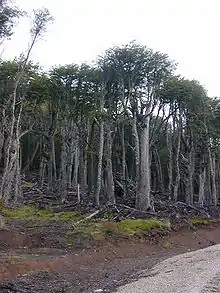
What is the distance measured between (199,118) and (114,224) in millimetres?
20758

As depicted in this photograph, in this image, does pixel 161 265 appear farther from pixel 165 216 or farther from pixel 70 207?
pixel 70 207

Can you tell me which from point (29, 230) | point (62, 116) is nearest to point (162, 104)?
point (62, 116)

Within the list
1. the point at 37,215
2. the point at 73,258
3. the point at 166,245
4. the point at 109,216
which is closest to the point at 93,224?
the point at 109,216

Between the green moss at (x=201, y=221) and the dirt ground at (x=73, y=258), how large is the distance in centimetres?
274

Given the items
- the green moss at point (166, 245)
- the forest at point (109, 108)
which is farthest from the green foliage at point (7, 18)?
the green moss at point (166, 245)

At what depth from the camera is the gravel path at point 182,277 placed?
41.4 ft

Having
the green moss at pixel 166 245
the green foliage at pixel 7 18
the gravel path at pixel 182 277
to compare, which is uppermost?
the green foliage at pixel 7 18

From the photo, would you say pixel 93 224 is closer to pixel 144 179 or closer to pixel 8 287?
pixel 144 179

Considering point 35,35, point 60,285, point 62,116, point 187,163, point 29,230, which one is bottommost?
point 60,285

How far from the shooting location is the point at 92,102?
128ft

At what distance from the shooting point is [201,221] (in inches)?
Answer: 1191

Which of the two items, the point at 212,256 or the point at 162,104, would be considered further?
the point at 162,104

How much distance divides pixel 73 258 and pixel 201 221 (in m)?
14.5

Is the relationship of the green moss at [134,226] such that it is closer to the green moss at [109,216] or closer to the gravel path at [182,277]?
the green moss at [109,216]
